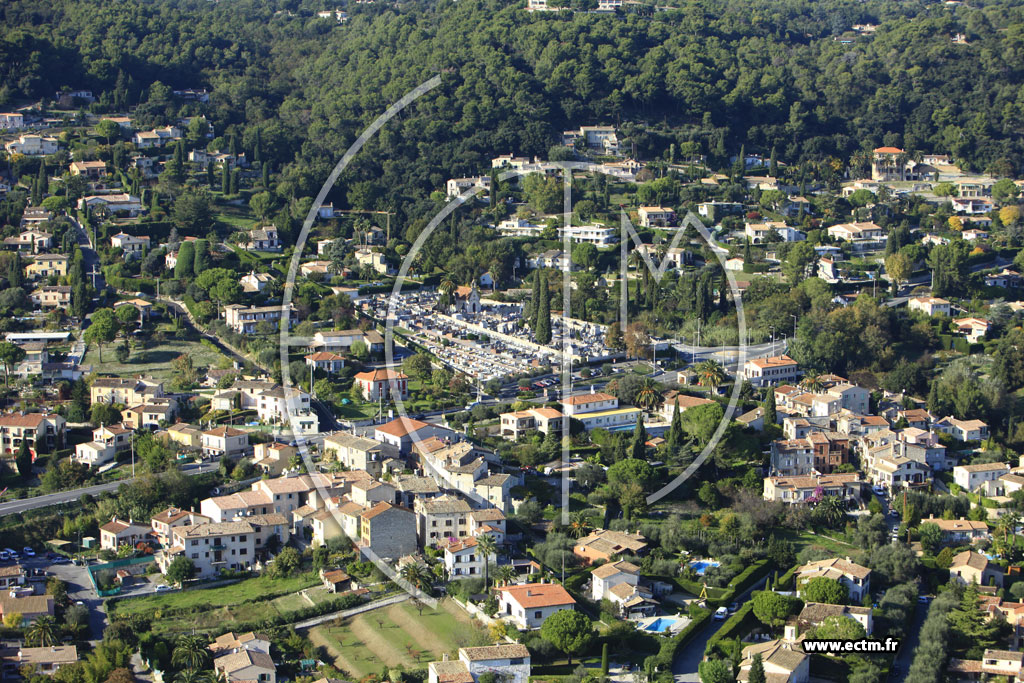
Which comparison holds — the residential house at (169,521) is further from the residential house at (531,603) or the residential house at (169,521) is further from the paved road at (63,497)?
the residential house at (531,603)

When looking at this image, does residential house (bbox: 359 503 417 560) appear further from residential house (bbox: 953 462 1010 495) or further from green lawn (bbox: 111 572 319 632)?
residential house (bbox: 953 462 1010 495)

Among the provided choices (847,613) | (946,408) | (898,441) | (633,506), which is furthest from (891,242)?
(847,613)

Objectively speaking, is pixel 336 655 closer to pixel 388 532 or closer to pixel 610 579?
pixel 388 532

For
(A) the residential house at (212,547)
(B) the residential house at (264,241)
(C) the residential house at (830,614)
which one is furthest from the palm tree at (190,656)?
(B) the residential house at (264,241)

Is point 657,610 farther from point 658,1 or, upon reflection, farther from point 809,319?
point 658,1

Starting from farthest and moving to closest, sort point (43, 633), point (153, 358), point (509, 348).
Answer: point (509, 348), point (153, 358), point (43, 633)

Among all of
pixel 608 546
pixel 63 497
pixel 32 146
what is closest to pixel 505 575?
pixel 608 546

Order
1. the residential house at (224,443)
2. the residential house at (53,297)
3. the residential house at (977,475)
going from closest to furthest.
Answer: the residential house at (977,475) → the residential house at (224,443) → the residential house at (53,297)

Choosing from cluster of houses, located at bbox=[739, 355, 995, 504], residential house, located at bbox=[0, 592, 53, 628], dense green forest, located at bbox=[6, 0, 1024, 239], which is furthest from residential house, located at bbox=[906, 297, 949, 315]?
residential house, located at bbox=[0, 592, 53, 628]
